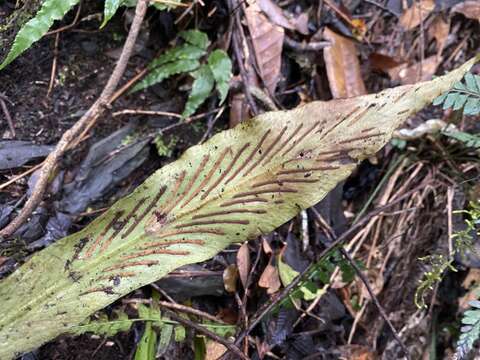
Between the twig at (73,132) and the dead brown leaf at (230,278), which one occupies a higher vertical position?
the twig at (73,132)

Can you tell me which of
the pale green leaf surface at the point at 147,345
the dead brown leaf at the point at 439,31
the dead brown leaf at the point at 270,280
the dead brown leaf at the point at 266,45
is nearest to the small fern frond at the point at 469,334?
the dead brown leaf at the point at 270,280

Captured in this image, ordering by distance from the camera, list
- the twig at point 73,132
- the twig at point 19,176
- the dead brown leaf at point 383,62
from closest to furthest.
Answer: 1. the twig at point 73,132
2. the twig at point 19,176
3. the dead brown leaf at point 383,62

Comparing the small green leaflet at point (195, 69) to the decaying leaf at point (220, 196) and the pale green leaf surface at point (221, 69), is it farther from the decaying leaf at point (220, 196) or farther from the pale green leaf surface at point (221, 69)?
the decaying leaf at point (220, 196)

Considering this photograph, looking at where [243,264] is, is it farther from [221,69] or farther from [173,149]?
[221,69]

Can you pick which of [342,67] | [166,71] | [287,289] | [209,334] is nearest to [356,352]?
[287,289]

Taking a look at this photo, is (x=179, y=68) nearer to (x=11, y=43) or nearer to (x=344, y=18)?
(x=11, y=43)

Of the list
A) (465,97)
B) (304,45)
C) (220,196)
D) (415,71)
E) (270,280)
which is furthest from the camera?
(415,71)
